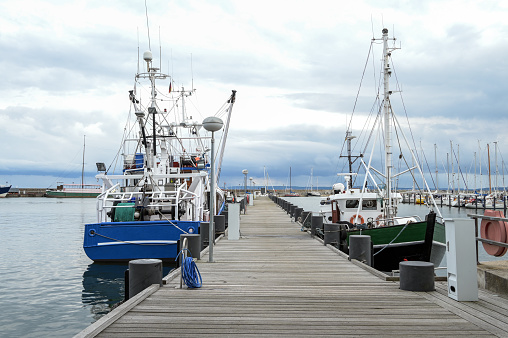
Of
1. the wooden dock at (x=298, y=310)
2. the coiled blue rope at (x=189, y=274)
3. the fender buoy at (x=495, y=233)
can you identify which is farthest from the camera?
the coiled blue rope at (x=189, y=274)

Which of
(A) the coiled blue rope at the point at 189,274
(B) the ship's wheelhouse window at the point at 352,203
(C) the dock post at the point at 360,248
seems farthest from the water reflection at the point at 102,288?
(B) the ship's wheelhouse window at the point at 352,203

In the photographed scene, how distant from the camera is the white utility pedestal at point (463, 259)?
22.0ft

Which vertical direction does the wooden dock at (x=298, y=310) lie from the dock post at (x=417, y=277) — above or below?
below

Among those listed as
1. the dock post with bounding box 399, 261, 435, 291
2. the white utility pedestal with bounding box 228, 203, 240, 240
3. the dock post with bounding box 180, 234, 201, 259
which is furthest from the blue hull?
the dock post with bounding box 399, 261, 435, 291

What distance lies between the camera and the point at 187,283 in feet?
26.1

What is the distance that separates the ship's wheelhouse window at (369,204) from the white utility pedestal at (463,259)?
12682 millimetres

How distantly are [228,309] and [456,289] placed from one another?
3439 millimetres

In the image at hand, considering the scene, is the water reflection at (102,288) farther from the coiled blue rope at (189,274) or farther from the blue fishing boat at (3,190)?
the blue fishing boat at (3,190)

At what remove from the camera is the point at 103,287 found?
1505 cm

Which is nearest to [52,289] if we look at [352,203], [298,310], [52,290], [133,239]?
[52,290]

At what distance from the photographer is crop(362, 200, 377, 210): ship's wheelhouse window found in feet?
63.6

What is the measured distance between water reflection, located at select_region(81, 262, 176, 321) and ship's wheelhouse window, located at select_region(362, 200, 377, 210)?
333 inches

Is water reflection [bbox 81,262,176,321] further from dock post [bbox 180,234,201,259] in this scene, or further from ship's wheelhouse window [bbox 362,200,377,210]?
ship's wheelhouse window [bbox 362,200,377,210]

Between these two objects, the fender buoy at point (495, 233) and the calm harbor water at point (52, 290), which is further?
the calm harbor water at point (52, 290)
